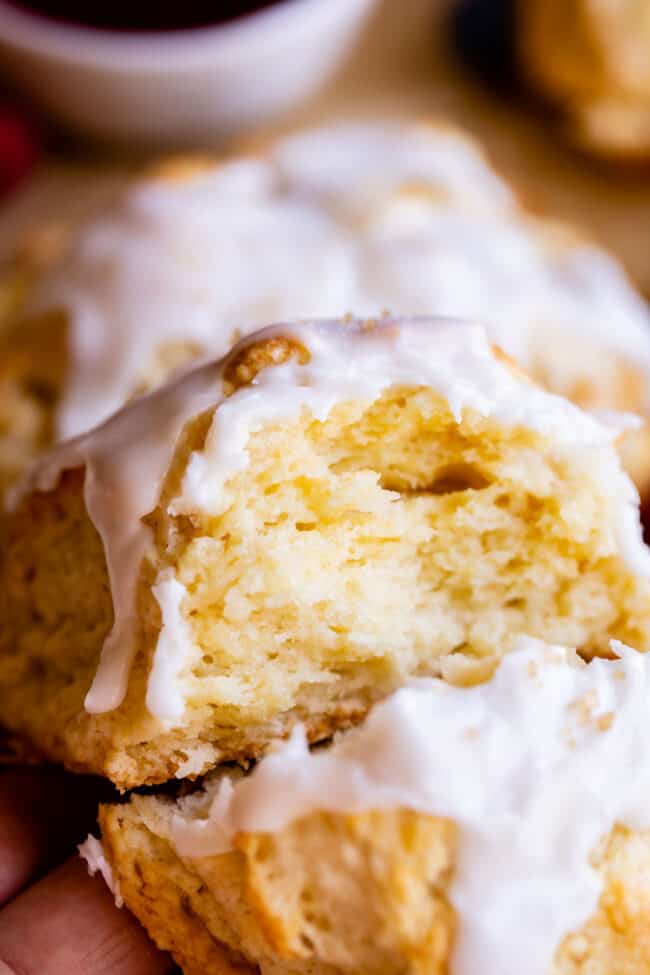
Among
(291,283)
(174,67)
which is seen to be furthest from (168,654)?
(174,67)

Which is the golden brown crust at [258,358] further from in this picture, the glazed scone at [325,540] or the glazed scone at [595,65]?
the glazed scone at [595,65]

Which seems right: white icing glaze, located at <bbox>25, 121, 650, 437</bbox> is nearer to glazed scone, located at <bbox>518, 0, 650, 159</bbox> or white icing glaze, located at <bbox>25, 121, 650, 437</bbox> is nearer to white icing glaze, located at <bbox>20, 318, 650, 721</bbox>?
glazed scone, located at <bbox>518, 0, 650, 159</bbox>

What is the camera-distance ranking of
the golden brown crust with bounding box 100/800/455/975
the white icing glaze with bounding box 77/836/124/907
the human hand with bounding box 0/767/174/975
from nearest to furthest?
the golden brown crust with bounding box 100/800/455/975, the white icing glaze with bounding box 77/836/124/907, the human hand with bounding box 0/767/174/975

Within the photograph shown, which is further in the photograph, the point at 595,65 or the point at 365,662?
the point at 595,65

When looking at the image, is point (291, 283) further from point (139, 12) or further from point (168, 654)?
point (168, 654)

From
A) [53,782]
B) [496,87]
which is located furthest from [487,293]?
[53,782]

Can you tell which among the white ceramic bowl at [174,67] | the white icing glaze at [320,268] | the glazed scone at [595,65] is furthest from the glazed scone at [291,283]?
the glazed scone at [595,65]

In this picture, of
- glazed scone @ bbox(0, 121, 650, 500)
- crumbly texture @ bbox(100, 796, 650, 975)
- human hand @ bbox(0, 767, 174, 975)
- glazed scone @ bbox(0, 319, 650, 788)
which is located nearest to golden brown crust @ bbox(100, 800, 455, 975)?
crumbly texture @ bbox(100, 796, 650, 975)
